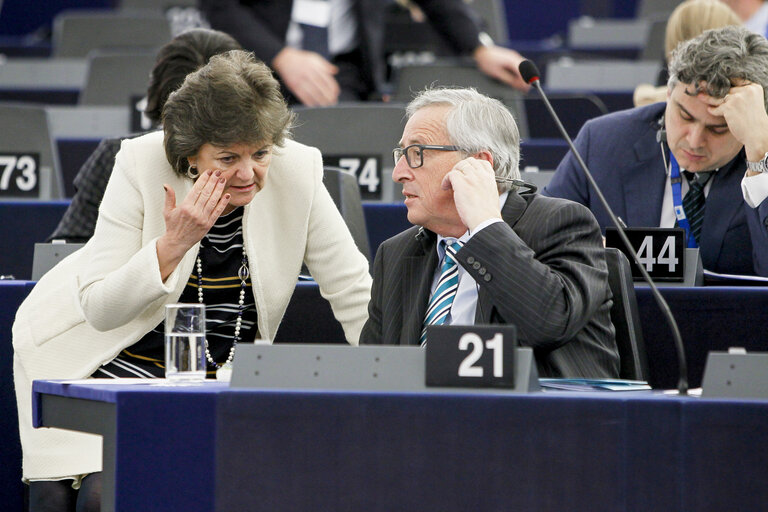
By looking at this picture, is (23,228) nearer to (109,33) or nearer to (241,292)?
(241,292)

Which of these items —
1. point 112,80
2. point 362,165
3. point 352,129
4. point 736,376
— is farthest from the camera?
point 112,80

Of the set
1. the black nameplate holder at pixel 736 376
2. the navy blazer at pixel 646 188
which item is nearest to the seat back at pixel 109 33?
the navy blazer at pixel 646 188

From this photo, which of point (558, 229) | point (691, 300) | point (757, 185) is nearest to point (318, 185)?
point (558, 229)

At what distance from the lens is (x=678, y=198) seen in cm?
330

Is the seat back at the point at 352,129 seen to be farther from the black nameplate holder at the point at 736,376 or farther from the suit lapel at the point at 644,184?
the black nameplate holder at the point at 736,376

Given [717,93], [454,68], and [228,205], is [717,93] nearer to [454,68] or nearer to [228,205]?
[228,205]

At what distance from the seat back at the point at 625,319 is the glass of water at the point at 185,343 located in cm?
83

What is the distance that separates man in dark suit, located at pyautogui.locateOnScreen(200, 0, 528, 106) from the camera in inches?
180

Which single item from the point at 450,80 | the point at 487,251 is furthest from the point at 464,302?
the point at 450,80

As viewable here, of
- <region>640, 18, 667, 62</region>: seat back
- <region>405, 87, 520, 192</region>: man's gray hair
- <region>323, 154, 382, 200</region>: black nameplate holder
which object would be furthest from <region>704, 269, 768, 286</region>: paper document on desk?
<region>640, 18, 667, 62</region>: seat back

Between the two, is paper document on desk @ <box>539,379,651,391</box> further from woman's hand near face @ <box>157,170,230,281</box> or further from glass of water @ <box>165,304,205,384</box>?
woman's hand near face @ <box>157,170,230,281</box>

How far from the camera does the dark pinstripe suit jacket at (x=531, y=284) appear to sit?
2.30 metres

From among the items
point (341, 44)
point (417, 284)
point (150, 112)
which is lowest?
point (417, 284)

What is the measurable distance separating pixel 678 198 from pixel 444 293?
102 centimetres
